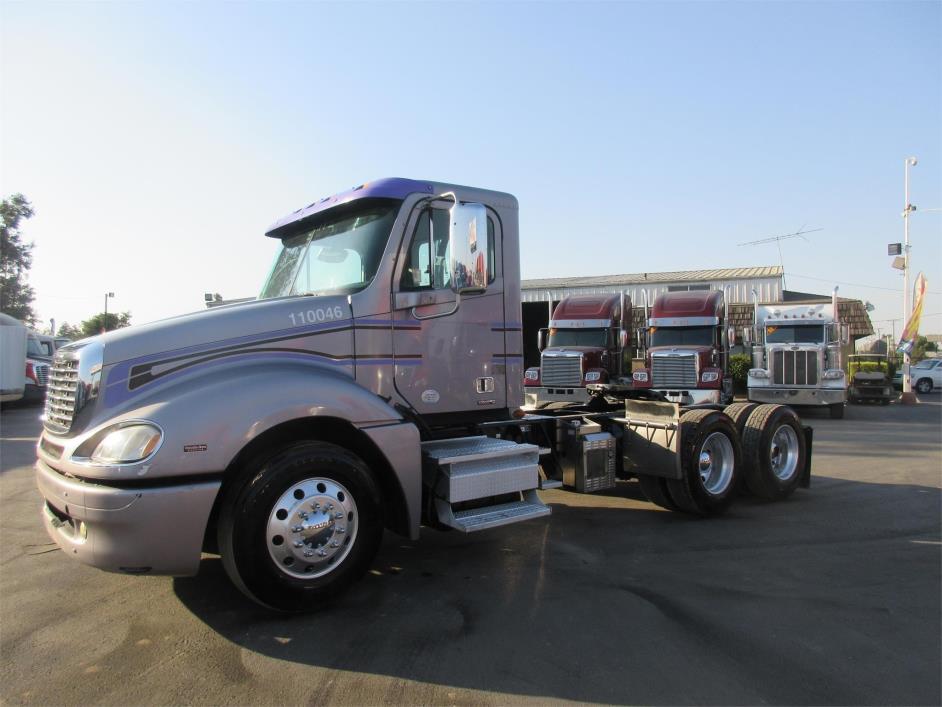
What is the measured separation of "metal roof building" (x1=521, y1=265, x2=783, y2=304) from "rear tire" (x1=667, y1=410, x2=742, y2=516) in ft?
73.4

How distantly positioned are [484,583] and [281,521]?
159 centimetres

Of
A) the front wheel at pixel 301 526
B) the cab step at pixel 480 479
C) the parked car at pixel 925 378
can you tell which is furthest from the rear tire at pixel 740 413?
the parked car at pixel 925 378

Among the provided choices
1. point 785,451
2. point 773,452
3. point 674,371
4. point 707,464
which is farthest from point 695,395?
point 707,464

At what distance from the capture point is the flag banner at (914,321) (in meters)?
22.9

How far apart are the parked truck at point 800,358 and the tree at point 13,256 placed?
46.3 m

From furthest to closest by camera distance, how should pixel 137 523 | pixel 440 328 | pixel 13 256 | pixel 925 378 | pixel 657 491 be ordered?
pixel 13 256 → pixel 925 378 → pixel 657 491 → pixel 440 328 → pixel 137 523

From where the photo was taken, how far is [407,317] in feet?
15.6

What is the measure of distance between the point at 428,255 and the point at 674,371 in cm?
1347

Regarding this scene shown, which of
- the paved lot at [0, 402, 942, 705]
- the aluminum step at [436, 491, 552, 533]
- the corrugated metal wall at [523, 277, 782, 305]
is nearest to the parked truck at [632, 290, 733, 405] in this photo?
the corrugated metal wall at [523, 277, 782, 305]

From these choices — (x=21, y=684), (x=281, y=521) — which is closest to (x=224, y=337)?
(x=281, y=521)

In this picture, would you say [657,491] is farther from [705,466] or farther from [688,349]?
[688,349]

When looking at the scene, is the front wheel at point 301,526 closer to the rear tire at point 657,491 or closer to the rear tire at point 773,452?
the rear tire at point 657,491

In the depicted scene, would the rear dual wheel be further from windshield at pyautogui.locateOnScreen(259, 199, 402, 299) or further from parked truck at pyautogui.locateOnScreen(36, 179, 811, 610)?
windshield at pyautogui.locateOnScreen(259, 199, 402, 299)

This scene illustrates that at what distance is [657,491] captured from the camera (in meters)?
6.71
